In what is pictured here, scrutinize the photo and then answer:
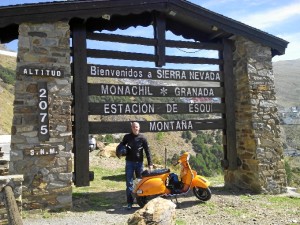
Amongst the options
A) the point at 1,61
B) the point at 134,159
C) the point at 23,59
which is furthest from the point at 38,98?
the point at 1,61

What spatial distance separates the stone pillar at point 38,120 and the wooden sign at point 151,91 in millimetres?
905

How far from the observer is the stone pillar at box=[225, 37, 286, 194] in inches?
368

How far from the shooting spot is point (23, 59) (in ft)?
22.9

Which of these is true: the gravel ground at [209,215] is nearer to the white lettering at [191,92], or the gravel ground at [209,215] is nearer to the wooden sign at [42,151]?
the wooden sign at [42,151]

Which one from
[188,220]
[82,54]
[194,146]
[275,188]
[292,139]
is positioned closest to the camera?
[188,220]

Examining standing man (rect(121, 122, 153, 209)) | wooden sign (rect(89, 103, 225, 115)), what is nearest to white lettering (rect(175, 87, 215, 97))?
wooden sign (rect(89, 103, 225, 115))

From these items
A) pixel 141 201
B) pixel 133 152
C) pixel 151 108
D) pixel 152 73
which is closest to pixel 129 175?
pixel 133 152

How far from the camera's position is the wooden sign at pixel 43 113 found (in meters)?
6.95

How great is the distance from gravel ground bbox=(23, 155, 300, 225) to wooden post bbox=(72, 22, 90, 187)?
81 cm

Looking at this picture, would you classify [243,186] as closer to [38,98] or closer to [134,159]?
[134,159]

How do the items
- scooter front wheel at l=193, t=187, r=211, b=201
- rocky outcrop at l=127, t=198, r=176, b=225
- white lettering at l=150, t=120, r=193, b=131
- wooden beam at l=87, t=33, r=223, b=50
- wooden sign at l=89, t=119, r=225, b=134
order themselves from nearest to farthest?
rocky outcrop at l=127, t=198, r=176, b=225 → scooter front wheel at l=193, t=187, r=211, b=201 → wooden sign at l=89, t=119, r=225, b=134 → wooden beam at l=87, t=33, r=223, b=50 → white lettering at l=150, t=120, r=193, b=131

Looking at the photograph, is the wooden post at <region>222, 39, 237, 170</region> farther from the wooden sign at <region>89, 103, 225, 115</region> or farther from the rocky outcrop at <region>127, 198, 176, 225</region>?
the rocky outcrop at <region>127, 198, 176, 225</region>

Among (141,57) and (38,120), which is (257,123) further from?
(38,120)

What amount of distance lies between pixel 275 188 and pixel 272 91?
2798 mm
